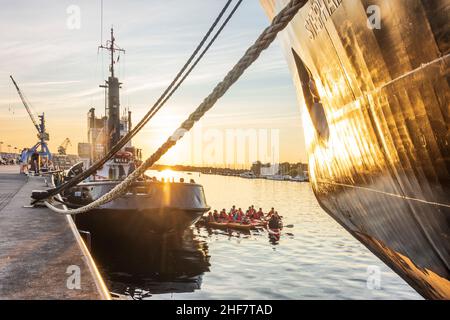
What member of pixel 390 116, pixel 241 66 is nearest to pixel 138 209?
pixel 241 66

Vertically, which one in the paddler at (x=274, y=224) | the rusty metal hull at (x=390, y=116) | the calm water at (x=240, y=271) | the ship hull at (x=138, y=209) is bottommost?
the calm water at (x=240, y=271)

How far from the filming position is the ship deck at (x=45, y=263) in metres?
4.94

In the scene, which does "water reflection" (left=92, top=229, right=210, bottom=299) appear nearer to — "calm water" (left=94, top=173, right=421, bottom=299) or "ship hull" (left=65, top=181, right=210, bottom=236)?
"calm water" (left=94, top=173, right=421, bottom=299)

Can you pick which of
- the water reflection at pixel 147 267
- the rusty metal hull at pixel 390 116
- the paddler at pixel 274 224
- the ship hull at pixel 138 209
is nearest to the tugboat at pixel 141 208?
the ship hull at pixel 138 209

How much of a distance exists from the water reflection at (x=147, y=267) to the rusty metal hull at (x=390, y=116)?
10.5 meters

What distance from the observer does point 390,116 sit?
453 centimetres

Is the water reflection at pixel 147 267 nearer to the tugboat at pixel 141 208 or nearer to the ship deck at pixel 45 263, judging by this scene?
the tugboat at pixel 141 208

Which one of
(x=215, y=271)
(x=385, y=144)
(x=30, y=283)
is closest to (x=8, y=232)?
(x=30, y=283)

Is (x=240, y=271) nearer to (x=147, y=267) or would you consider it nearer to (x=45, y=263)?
(x=147, y=267)

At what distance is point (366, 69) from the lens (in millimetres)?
4734

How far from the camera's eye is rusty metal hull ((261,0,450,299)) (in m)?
3.71

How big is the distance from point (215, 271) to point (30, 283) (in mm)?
15749

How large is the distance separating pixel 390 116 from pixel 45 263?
214 inches
